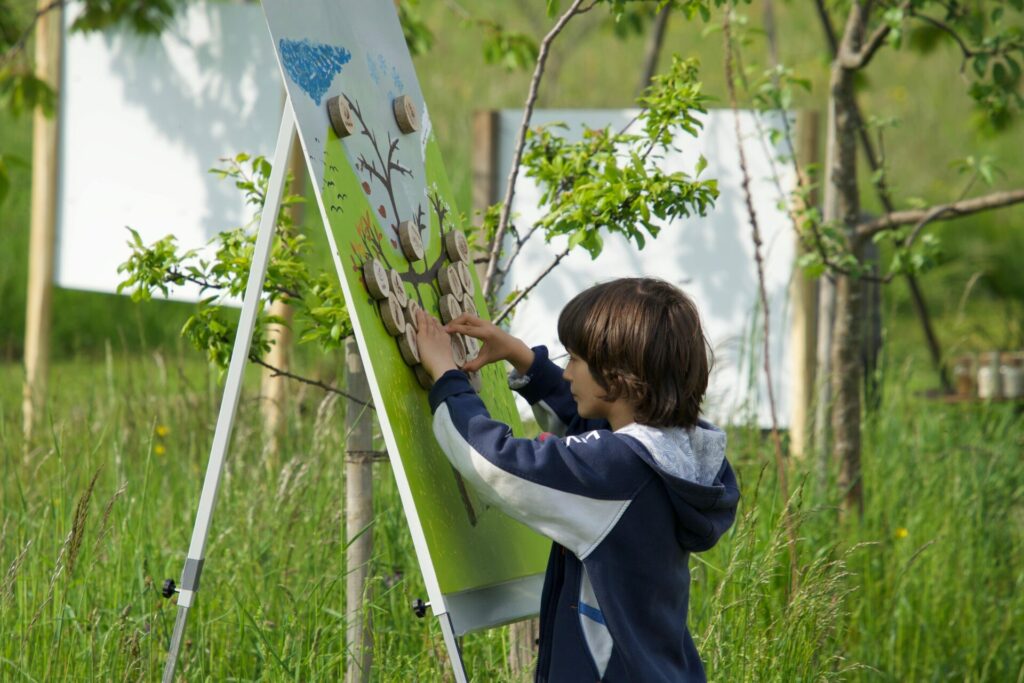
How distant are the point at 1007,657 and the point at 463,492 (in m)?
1.89

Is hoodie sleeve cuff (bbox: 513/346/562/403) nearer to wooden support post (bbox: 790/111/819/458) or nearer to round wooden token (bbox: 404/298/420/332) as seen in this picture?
round wooden token (bbox: 404/298/420/332)

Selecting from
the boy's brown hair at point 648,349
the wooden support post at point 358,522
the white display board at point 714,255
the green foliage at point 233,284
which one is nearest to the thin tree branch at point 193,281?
the green foliage at point 233,284

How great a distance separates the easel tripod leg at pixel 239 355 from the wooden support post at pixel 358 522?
0.36 m

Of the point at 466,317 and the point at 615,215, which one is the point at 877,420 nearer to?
the point at 615,215

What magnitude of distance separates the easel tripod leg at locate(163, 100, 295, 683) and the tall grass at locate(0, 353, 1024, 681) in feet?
0.46

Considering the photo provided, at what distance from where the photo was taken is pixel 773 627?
8.52 ft

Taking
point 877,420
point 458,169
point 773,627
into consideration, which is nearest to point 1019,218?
point 458,169

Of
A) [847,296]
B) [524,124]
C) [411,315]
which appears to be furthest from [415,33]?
[411,315]

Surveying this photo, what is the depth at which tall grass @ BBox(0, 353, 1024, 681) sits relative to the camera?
2373 millimetres

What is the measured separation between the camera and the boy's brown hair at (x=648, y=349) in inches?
73.4

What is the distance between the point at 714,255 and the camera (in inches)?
170

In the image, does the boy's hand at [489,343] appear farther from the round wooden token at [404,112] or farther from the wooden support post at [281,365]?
the wooden support post at [281,365]

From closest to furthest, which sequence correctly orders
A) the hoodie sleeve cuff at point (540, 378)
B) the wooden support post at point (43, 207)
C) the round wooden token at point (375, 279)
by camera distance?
the round wooden token at point (375, 279), the hoodie sleeve cuff at point (540, 378), the wooden support post at point (43, 207)

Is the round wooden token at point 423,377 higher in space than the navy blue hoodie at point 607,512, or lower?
higher
